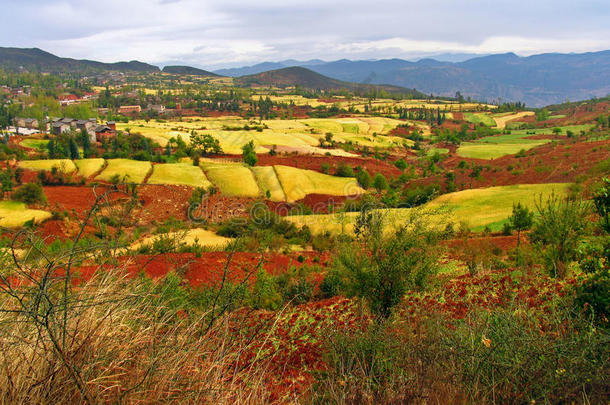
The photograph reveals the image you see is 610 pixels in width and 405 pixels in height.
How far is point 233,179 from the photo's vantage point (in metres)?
52.1

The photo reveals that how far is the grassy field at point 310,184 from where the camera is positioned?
51.6m

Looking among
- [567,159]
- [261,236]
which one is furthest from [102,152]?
[567,159]

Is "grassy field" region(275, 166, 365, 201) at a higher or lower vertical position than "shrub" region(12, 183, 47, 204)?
lower

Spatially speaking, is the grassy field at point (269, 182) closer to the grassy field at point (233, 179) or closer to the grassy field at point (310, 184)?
the grassy field at point (310, 184)

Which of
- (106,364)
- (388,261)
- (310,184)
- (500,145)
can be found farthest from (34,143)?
(500,145)

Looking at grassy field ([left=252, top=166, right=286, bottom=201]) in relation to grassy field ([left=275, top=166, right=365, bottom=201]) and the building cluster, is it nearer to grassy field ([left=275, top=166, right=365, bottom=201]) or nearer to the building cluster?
grassy field ([left=275, top=166, right=365, bottom=201])

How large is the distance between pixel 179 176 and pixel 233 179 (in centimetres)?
794

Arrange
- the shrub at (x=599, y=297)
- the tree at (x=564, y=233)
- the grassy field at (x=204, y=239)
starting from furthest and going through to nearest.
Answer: the grassy field at (x=204, y=239), the tree at (x=564, y=233), the shrub at (x=599, y=297)

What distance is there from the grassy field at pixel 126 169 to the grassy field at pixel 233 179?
8.87m

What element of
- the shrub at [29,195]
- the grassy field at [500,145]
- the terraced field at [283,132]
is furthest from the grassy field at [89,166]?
the grassy field at [500,145]

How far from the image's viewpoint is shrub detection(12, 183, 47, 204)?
37.9m

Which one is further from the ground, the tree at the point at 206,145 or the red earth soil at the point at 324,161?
the tree at the point at 206,145

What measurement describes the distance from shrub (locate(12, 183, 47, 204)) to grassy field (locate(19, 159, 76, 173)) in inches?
513

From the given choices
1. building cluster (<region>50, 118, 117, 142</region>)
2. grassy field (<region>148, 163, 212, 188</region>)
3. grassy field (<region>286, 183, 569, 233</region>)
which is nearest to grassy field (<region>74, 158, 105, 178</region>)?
grassy field (<region>148, 163, 212, 188</region>)
